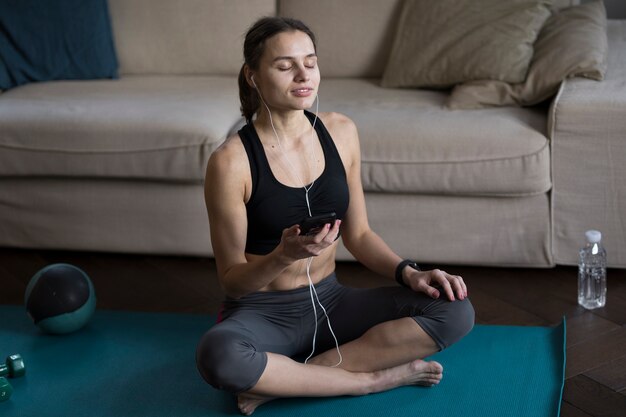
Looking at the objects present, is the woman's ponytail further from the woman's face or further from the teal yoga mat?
the teal yoga mat

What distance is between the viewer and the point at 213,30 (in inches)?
133

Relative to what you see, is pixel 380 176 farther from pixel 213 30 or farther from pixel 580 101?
pixel 213 30

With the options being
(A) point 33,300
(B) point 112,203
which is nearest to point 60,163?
(B) point 112,203

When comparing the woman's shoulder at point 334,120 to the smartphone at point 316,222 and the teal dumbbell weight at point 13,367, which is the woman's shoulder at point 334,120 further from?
the teal dumbbell weight at point 13,367

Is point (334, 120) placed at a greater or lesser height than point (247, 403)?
greater

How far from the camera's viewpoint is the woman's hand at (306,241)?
1.75 metres

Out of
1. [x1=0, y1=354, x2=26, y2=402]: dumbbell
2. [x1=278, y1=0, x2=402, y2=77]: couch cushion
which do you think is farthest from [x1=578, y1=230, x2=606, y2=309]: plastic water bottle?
[x1=0, y1=354, x2=26, y2=402]: dumbbell

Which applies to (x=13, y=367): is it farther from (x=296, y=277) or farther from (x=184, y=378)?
(x=296, y=277)

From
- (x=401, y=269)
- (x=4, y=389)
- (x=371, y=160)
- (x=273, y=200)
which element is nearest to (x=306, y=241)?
(x=273, y=200)

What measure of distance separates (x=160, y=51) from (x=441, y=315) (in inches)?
71.5

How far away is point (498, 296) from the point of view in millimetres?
2594

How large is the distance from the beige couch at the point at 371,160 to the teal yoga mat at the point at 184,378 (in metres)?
0.39

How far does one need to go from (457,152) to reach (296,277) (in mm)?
722

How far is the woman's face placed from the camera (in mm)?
1937
